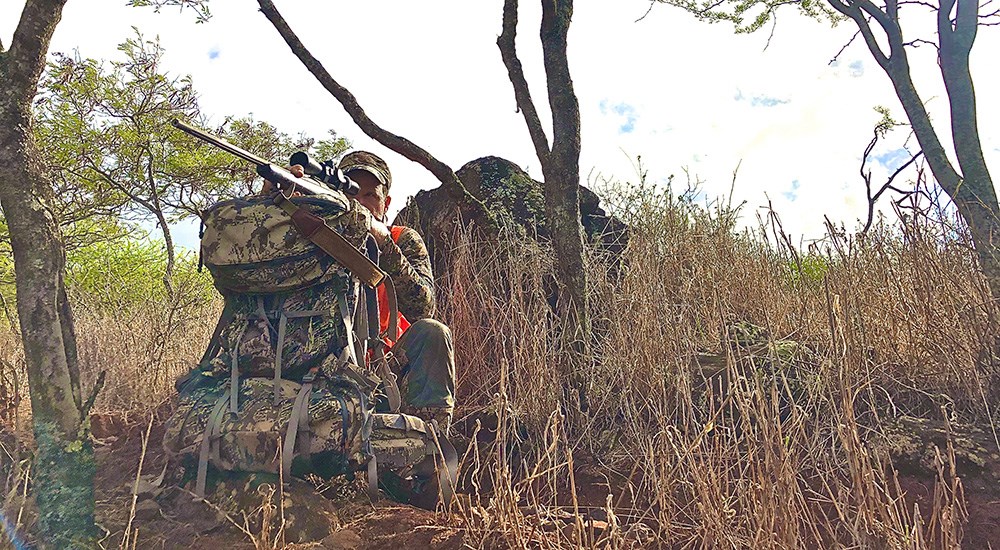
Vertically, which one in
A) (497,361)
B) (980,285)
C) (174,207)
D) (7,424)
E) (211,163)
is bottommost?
(7,424)

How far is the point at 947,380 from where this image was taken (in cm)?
262

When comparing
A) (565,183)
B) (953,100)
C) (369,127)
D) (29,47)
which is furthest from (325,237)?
(953,100)

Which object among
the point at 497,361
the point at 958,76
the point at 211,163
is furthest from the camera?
the point at 211,163

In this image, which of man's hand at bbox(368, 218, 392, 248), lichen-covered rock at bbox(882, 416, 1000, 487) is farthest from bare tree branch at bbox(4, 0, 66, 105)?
lichen-covered rock at bbox(882, 416, 1000, 487)

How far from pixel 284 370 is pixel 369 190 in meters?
1.14

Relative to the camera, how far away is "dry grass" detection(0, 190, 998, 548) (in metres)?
1.55

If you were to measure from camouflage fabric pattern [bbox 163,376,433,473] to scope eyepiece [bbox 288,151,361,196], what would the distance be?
0.82m

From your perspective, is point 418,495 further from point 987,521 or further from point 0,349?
point 0,349

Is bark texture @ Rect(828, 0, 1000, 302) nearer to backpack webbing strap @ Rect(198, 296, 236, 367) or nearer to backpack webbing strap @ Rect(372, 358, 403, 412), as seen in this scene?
backpack webbing strap @ Rect(372, 358, 403, 412)

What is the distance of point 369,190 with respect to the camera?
10.1ft

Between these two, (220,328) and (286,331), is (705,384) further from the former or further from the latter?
(220,328)

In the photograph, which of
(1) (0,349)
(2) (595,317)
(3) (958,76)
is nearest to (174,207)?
(1) (0,349)

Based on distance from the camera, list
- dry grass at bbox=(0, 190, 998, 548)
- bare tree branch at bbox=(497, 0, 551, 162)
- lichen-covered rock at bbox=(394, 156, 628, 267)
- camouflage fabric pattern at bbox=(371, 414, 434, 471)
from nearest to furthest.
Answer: dry grass at bbox=(0, 190, 998, 548), camouflage fabric pattern at bbox=(371, 414, 434, 471), bare tree branch at bbox=(497, 0, 551, 162), lichen-covered rock at bbox=(394, 156, 628, 267)

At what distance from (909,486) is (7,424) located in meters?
3.64
